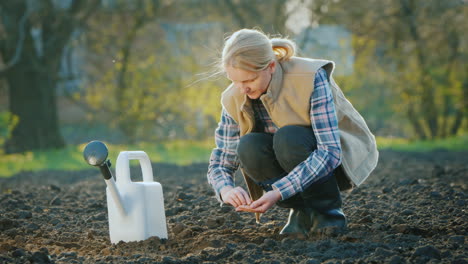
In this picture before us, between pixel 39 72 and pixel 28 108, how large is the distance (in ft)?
2.23

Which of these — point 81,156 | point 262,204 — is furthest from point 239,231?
point 81,156

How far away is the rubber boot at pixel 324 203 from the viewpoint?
2.87 meters

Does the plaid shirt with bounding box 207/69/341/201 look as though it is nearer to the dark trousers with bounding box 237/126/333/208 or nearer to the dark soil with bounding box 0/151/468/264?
the dark trousers with bounding box 237/126/333/208

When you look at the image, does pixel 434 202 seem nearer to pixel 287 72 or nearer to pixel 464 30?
pixel 287 72

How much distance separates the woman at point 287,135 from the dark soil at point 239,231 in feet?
0.63

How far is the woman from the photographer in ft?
8.83

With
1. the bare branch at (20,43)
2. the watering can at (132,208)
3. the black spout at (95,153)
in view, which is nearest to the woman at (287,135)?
the watering can at (132,208)

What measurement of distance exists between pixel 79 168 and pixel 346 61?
280 inches

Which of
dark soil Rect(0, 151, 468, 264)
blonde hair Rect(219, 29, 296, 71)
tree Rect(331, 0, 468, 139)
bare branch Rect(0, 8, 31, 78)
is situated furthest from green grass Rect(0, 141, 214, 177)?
blonde hair Rect(219, 29, 296, 71)

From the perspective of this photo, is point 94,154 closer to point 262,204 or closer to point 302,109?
point 262,204

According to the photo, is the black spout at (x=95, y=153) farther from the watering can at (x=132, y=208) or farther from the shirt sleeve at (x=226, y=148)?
the shirt sleeve at (x=226, y=148)

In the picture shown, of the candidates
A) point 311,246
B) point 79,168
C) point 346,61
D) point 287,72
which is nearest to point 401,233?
point 311,246

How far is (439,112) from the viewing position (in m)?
14.1

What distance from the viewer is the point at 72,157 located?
10.0 meters
